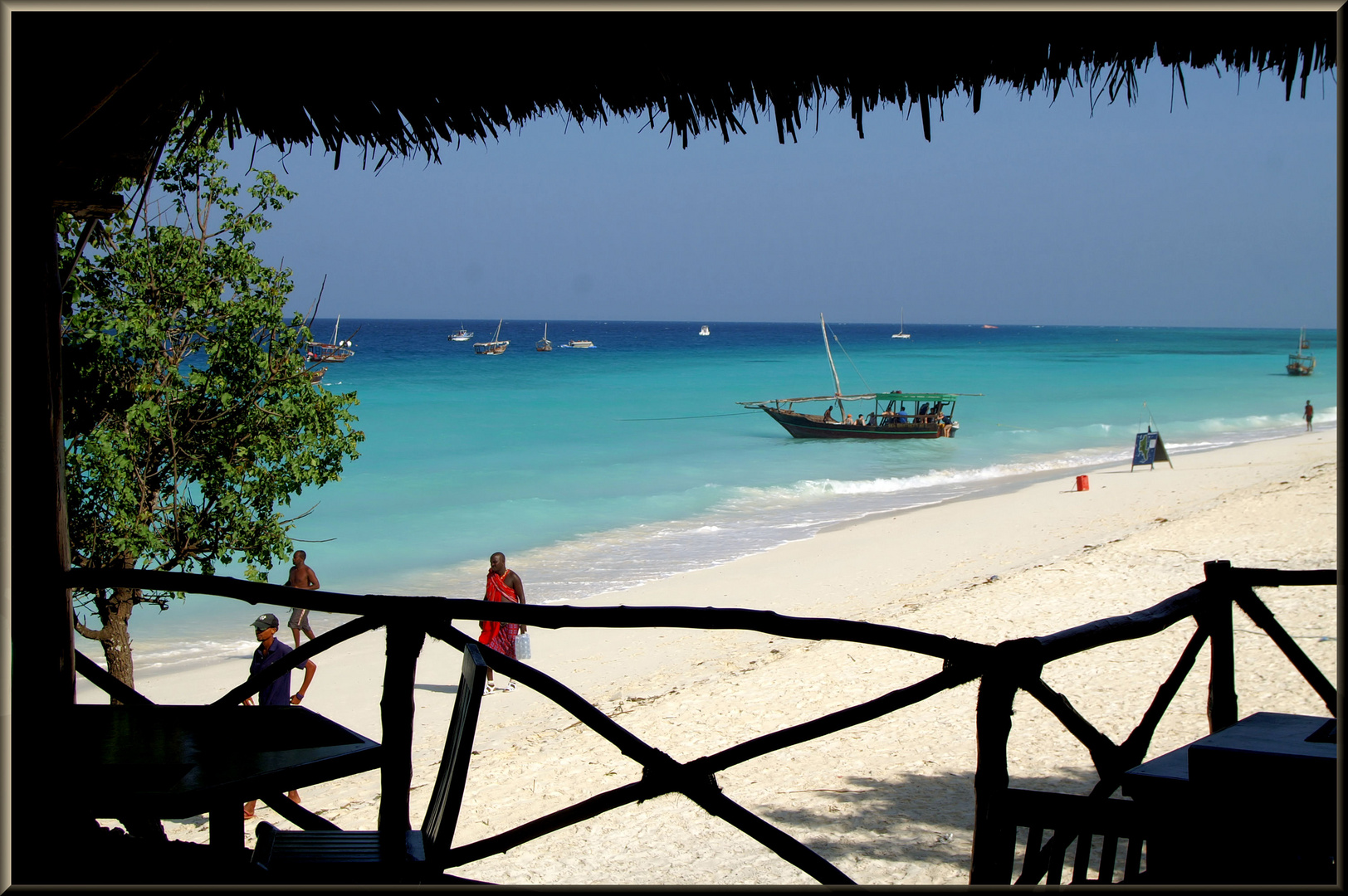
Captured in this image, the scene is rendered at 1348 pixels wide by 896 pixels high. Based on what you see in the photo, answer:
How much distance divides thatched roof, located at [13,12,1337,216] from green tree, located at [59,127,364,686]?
14.4 feet

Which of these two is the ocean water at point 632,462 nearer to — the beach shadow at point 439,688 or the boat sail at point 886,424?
the boat sail at point 886,424

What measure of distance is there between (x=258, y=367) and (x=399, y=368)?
211 ft

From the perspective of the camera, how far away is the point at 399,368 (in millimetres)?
69438

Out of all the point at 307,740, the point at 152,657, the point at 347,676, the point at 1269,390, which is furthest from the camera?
the point at 1269,390

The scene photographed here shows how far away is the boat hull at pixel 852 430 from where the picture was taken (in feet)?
103

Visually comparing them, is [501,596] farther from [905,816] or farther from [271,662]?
[905,816]

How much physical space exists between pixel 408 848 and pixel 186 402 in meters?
5.98

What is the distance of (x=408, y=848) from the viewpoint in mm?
2119

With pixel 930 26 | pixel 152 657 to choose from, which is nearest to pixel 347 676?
pixel 152 657

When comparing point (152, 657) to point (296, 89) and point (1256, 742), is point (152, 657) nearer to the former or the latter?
point (296, 89)

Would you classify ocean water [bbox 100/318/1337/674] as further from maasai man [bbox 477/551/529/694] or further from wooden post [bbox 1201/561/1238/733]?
wooden post [bbox 1201/561/1238/733]

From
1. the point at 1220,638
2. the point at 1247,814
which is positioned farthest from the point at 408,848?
the point at 1220,638

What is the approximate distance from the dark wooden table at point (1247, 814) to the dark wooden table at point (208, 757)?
1.63 metres

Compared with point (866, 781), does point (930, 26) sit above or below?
above
